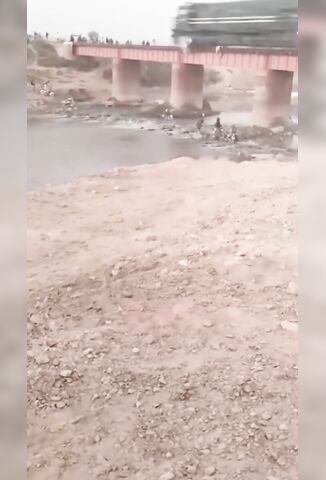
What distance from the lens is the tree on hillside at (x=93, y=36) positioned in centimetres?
102

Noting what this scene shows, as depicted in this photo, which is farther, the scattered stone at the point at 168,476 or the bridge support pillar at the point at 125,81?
the bridge support pillar at the point at 125,81

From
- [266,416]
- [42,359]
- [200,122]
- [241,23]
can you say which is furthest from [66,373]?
[241,23]

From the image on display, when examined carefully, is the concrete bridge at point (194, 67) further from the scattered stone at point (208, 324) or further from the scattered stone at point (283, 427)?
the scattered stone at point (283, 427)

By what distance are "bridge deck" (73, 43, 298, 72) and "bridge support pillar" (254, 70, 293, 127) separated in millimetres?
15

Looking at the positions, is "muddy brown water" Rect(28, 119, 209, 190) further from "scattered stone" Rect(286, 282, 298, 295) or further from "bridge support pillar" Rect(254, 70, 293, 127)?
"scattered stone" Rect(286, 282, 298, 295)

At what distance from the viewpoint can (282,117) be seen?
103cm

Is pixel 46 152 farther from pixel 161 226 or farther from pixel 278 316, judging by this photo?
pixel 278 316

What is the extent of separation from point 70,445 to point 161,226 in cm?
39

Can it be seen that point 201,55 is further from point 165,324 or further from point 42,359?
point 42,359

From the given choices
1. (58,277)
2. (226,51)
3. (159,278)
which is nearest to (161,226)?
(159,278)

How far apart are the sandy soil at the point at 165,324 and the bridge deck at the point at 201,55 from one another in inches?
6.8

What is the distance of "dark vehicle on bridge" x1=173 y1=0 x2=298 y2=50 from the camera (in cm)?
97

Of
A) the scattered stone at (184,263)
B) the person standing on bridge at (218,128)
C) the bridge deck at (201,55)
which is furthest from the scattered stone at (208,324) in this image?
the bridge deck at (201,55)

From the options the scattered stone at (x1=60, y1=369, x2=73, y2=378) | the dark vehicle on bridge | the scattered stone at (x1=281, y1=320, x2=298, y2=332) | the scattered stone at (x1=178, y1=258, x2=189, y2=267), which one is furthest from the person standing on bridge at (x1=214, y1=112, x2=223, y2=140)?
the scattered stone at (x1=60, y1=369, x2=73, y2=378)
